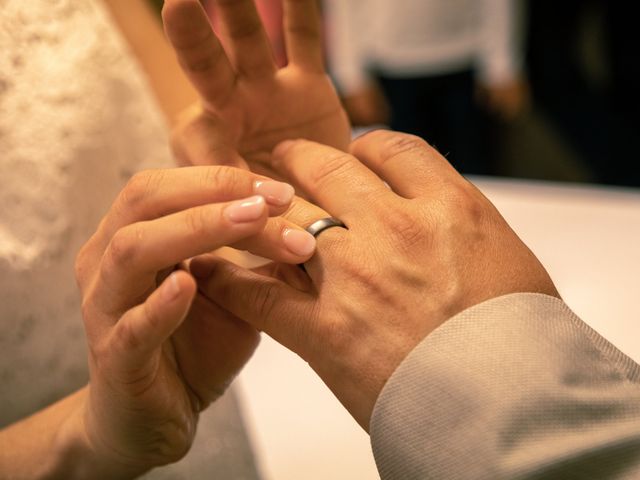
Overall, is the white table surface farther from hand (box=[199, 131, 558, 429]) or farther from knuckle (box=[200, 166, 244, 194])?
knuckle (box=[200, 166, 244, 194])

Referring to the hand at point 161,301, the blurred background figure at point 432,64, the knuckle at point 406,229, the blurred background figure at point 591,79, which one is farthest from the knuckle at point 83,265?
the blurred background figure at point 591,79

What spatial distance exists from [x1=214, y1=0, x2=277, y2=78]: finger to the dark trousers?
129cm

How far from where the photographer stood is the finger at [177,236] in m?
0.43

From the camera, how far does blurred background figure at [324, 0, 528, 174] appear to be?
1.78 metres

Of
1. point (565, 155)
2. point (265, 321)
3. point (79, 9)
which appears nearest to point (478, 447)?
point (265, 321)

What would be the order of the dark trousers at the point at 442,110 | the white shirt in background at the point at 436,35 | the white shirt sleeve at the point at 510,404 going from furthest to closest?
the dark trousers at the point at 442,110, the white shirt in background at the point at 436,35, the white shirt sleeve at the point at 510,404

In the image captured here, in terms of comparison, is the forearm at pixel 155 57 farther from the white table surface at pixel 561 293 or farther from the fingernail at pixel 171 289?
the fingernail at pixel 171 289

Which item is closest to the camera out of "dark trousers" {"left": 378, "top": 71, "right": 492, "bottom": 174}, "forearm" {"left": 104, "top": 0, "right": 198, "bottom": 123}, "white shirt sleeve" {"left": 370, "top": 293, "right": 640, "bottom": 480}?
"white shirt sleeve" {"left": 370, "top": 293, "right": 640, "bottom": 480}

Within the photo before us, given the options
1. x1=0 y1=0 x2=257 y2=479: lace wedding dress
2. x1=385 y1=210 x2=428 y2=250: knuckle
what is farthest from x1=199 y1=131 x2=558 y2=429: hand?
x1=0 y1=0 x2=257 y2=479: lace wedding dress

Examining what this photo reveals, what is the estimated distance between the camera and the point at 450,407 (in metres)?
0.42

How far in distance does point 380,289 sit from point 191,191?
5.7 inches

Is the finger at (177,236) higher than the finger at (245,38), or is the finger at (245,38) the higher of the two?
the finger at (245,38)

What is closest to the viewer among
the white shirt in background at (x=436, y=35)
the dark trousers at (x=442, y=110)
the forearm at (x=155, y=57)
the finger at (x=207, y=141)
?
the finger at (x=207, y=141)

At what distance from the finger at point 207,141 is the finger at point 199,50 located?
0.02m
